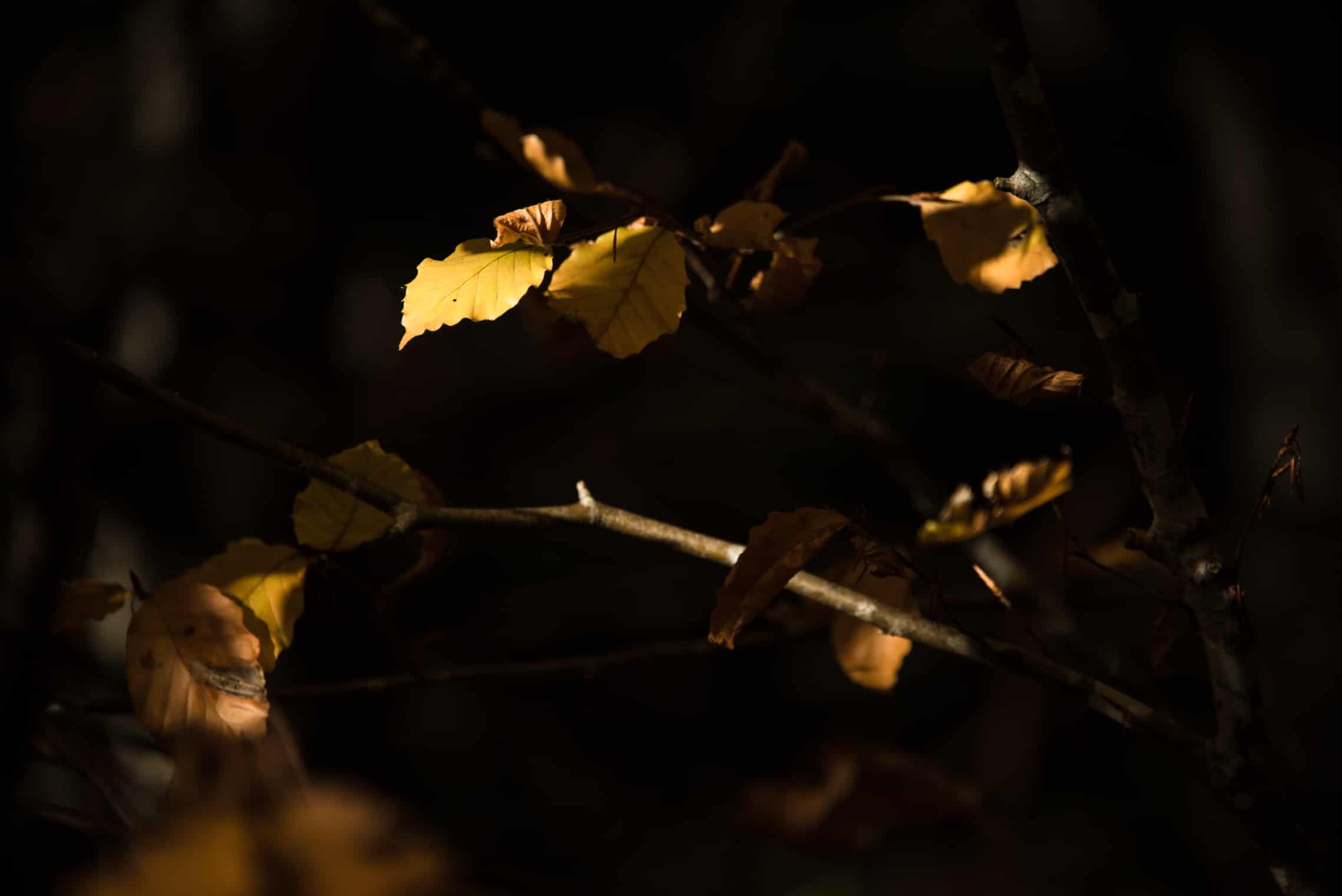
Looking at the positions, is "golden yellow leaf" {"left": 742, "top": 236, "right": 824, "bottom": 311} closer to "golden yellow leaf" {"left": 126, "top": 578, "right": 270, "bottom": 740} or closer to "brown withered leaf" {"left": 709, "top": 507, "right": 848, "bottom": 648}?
"brown withered leaf" {"left": 709, "top": 507, "right": 848, "bottom": 648}

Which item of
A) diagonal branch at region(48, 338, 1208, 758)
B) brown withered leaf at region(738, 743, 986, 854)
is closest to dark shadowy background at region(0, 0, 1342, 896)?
brown withered leaf at region(738, 743, 986, 854)

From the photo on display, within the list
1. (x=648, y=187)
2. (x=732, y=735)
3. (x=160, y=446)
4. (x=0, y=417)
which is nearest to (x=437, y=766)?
(x=732, y=735)

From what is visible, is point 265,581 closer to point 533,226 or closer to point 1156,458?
point 533,226

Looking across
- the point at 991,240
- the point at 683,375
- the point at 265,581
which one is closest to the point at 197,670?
the point at 265,581

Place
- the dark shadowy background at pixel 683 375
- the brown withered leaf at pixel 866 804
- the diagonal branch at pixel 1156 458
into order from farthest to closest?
the dark shadowy background at pixel 683 375
the brown withered leaf at pixel 866 804
the diagonal branch at pixel 1156 458

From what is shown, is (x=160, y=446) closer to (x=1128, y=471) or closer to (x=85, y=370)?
(x=85, y=370)

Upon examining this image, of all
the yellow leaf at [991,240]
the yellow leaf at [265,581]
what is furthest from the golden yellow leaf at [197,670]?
the yellow leaf at [991,240]

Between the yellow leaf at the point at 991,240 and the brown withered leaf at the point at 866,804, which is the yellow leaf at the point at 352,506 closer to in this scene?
the yellow leaf at the point at 991,240
